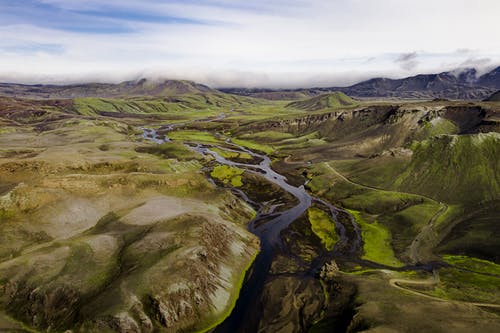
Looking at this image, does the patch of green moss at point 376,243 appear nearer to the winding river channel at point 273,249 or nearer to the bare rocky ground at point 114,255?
the winding river channel at point 273,249

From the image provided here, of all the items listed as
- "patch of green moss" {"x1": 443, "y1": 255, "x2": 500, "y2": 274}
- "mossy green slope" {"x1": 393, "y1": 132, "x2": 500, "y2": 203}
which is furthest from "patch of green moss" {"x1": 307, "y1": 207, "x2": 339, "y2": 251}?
"mossy green slope" {"x1": 393, "y1": 132, "x2": 500, "y2": 203}

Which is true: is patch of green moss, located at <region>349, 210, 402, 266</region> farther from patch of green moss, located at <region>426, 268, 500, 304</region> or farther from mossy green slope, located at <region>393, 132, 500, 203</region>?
mossy green slope, located at <region>393, 132, 500, 203</region>

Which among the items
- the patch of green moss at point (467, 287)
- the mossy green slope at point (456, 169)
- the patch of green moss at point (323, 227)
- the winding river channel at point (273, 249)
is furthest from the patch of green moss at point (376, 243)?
the mossy green slope at point (456, 169)

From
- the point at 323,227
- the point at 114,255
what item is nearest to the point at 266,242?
the point at 323,227

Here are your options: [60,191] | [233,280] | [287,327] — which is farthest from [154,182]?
[287,327]

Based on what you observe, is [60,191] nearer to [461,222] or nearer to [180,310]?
[180,310]
